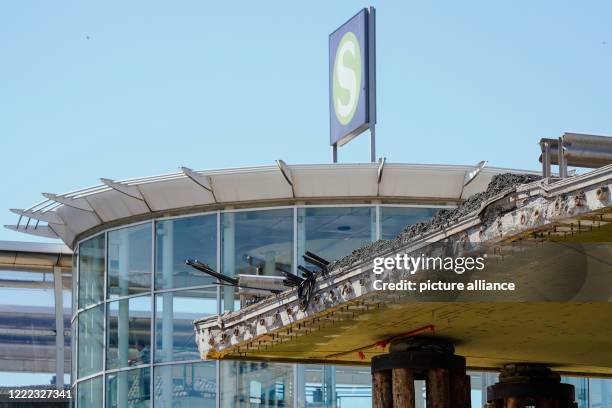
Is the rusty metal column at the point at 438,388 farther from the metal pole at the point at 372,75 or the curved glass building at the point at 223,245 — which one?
the metal pole at the point at 372,75

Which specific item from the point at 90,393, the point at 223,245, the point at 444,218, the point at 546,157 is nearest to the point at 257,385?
the point at 223,245

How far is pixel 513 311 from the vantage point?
1568 centimetres

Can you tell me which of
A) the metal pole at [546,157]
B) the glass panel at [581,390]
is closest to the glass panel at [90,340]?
the glass panel at [581,390]

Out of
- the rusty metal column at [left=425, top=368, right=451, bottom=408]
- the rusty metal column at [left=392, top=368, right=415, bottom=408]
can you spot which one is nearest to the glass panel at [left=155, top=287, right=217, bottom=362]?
the rusty metal column at [left=392, top=368, right=415, bottom=408]

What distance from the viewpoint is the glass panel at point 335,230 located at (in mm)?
28719

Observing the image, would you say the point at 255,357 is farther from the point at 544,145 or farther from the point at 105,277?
the point at 105,277

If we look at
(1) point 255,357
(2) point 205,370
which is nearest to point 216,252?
(2) point 205,370

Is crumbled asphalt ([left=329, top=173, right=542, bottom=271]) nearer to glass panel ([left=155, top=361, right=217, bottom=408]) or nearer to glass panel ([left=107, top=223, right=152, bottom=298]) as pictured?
glass panel ([left=155, top=361, right=217, bottom=408])

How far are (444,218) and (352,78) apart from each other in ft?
59.9

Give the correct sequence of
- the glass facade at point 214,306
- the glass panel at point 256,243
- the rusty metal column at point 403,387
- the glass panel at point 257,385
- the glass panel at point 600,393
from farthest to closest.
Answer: the glass panel at point 600,393 → the glass panel at point 256,243 → the glass facade at point 214,306 → the glass panel at point 257,385 → the rusty metal column at point 403,387

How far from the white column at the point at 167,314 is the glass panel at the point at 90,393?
7.33 ft

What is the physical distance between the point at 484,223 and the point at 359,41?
63.7 ft

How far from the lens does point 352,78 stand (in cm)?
3234

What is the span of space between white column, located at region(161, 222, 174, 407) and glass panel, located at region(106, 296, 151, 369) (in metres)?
0.41
